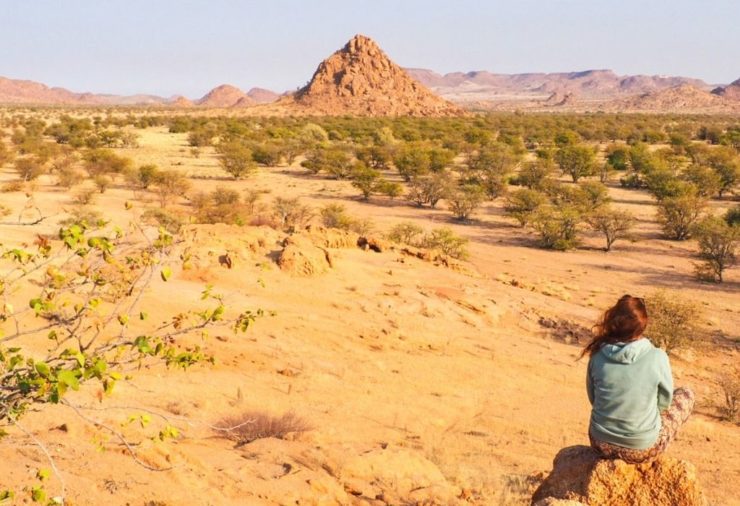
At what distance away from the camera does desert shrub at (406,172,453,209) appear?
83.1 ft

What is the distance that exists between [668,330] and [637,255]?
8485 millimetres

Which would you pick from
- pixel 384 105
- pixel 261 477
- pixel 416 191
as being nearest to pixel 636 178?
pixel 416 191

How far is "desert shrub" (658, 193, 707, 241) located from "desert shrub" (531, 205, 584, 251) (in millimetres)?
3310

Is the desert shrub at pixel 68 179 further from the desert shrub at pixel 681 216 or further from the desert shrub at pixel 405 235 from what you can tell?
the desert shrub at pixel 681 216

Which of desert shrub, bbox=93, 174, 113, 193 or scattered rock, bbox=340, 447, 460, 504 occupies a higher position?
desert shrub, bbox=93, 174, 113, 193

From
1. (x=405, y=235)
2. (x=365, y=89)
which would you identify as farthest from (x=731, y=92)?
(x=405, y=235)

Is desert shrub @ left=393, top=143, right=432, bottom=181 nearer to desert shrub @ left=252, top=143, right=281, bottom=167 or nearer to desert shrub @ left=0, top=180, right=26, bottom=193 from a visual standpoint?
desert shrub @ left=252, top=143, right=281, bottom=167

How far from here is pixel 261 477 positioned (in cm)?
474

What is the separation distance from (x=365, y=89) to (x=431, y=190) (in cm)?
6566

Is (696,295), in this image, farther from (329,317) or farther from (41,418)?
(41,418)

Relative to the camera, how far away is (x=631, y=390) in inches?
138

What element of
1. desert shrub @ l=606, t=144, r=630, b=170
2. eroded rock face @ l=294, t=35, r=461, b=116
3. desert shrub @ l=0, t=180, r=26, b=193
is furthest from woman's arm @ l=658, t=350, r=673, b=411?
eroded rock face @ l=294, t=35, r=461, b=116

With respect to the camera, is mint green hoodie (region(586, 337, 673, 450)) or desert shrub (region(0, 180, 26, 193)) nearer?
mint green hoodie (region(586, 337, 673, 450))

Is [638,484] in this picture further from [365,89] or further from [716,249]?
[365,89]
